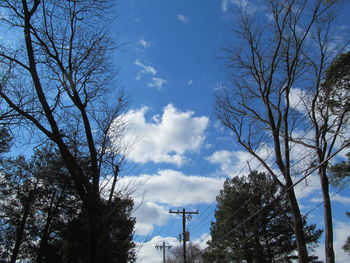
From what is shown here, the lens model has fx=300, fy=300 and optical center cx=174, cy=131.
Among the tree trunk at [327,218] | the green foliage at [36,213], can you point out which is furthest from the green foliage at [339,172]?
the green foliage at [36,213]

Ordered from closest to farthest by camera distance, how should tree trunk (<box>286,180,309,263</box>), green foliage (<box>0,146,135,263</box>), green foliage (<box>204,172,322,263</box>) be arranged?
tree trunk (<box>286,180,309,263</box>) → green foliage (<box>0,146,135,263</box>) → green foliage (<box>204,172,322,263</box>)

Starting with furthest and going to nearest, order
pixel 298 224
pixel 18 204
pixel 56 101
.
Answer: pixel 18 204 → pixel 298 224 → pixel 56 101

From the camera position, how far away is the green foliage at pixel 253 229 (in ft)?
83.1

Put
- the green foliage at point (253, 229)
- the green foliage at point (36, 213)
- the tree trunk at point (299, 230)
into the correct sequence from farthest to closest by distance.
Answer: the green foliage at point (253, 229)
the green foliage at point (36, 213)
the tree trunk at point (299, 230)

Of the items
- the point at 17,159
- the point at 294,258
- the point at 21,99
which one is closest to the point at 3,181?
the point at 17,159

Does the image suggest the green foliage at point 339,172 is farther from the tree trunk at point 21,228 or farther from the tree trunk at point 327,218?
the tree trunk at point 21,228

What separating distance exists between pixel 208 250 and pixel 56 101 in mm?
28331

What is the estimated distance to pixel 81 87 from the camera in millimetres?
6523

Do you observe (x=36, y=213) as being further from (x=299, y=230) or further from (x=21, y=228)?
(x=299, y=230)

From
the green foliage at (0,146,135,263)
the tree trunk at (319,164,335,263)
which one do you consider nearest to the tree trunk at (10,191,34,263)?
the green foliage at (0,146,135,263)

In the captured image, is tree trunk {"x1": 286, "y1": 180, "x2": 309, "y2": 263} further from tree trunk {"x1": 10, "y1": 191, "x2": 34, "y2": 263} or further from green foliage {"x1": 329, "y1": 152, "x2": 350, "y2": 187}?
tree trunk {"x1": 10, "y1": 191, "x2": 34, "y2": 263}

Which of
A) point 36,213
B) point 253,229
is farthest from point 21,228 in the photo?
point 253,229

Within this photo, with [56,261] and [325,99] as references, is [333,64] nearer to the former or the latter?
[325,99]

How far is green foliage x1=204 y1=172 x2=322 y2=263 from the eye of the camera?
2534cm
